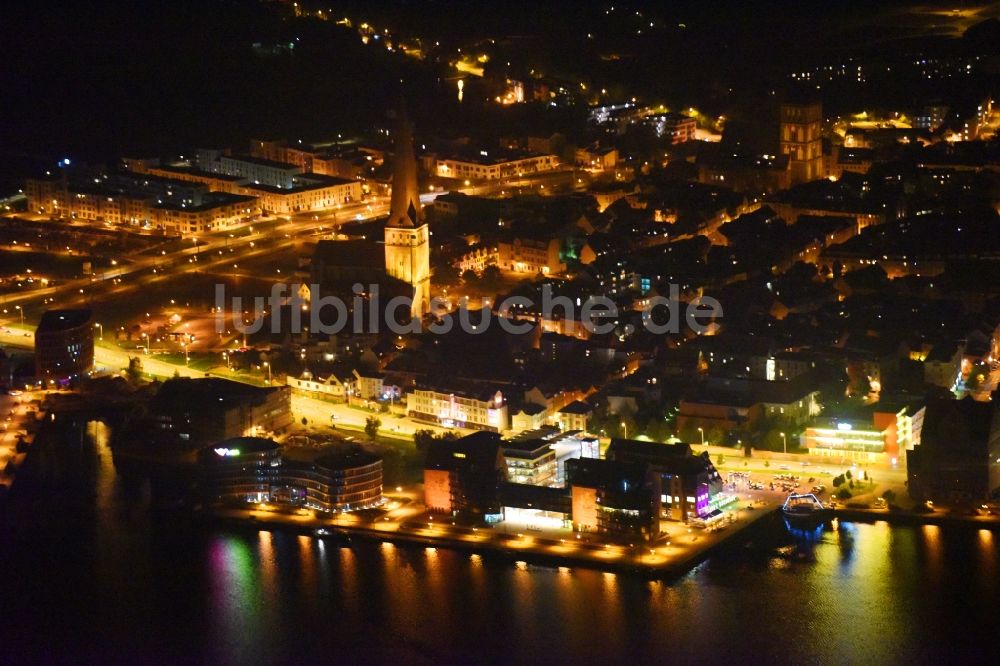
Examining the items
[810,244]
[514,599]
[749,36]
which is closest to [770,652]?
[514,599]

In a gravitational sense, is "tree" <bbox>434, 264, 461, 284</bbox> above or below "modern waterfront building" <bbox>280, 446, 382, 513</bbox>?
above

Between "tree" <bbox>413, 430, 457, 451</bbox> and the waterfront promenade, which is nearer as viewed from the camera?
the waterfront promenade

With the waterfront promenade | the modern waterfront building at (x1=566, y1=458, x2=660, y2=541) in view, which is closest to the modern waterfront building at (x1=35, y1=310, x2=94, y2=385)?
the waterfront promenade

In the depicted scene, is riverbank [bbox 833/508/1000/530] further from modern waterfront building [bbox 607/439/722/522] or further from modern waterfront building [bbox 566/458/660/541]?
modern waterfront building [bbox 566/458/660/541]

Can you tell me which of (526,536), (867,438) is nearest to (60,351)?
(526,536)

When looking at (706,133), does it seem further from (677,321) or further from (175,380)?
(175,380)

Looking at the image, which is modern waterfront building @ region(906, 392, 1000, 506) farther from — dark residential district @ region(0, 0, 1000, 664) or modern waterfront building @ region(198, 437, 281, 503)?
modern waterfront building @ region(198, 437, 281, 503)

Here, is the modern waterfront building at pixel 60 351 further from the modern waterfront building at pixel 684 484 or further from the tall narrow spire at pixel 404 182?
the modern waterfront building at pixel 684 484

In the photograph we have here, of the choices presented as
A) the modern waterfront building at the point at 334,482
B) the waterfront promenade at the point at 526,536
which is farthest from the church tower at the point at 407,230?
the waterfront promenade at the point at 526,536
